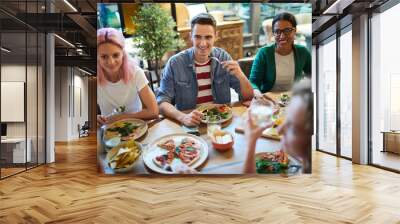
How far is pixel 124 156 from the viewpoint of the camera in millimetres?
6086

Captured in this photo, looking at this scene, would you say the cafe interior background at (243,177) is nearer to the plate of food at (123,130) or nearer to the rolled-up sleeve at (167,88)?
the plate of food at (123,130)

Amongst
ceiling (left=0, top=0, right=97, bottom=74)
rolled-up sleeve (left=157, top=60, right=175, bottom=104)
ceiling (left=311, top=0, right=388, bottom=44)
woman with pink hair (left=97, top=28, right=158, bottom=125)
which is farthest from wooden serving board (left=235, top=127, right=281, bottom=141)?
ceiling (left=0, top=0, right=97, bottom=74)

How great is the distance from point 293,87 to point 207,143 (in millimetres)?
1562

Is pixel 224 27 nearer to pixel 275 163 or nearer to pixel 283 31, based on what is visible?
pixel 283 31

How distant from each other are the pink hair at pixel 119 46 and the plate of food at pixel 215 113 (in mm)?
1213

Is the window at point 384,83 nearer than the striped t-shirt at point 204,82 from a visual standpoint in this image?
No

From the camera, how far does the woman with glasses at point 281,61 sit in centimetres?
608

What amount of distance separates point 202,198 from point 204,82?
76.6 inches

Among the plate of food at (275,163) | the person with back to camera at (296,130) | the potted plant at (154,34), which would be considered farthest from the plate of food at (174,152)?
the potted plant at (154,34)

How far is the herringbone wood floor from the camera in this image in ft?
13.0

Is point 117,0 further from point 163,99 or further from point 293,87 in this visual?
point 293,87

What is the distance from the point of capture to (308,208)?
429cm

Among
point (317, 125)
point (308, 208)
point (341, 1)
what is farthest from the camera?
point (317, 125)

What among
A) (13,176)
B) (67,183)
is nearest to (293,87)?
(67,183)
